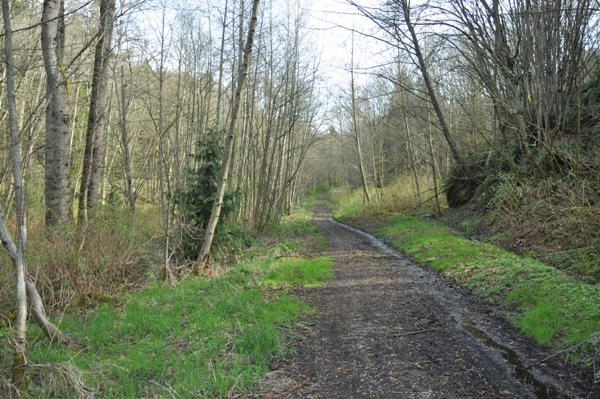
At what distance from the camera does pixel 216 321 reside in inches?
233

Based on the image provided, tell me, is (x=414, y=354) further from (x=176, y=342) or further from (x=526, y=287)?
(x=176, y=342)

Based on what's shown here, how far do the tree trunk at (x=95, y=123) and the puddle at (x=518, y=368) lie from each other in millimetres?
7522

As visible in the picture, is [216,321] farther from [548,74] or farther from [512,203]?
[548,74]

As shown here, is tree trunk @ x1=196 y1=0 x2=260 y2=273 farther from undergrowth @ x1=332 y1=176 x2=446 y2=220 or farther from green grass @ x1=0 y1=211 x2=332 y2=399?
undergrowth @ x1=332 y1=176 x2=446 y2=220

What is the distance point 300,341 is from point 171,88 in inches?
731

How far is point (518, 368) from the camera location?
4.22 m

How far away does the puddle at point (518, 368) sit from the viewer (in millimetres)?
3721

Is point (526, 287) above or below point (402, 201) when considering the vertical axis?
below

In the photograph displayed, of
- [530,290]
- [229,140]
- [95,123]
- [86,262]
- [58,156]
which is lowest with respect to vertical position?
[530,290]

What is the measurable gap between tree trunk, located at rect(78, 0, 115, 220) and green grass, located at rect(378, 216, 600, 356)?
25.8 ft

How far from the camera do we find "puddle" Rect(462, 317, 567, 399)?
3.72 meters

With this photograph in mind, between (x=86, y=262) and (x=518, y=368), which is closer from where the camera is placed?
(x=518, y=368)

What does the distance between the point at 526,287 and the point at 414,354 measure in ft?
9.02

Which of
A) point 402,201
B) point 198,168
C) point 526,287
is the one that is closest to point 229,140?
point 198,168
